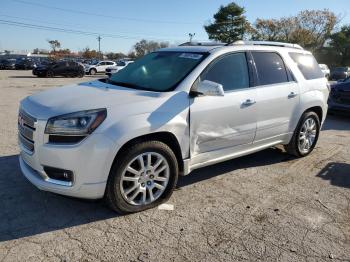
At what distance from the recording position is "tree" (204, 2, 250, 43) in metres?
60.0

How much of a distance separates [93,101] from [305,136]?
376cm

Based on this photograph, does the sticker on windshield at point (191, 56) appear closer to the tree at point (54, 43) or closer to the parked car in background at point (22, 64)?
the parked car in background at point (22, 64)

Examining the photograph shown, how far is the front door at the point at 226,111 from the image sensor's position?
4.12m

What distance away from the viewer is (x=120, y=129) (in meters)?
3.45

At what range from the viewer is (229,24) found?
60.7 meters

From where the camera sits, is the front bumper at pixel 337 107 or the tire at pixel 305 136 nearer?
the tire at pixel 305 136

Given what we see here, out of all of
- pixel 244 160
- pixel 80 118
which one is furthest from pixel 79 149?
pixel 244 160

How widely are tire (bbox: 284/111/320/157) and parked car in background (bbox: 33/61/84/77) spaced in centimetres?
2569

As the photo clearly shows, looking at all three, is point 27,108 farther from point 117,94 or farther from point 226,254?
point 226,254

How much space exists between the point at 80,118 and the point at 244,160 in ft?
10.3

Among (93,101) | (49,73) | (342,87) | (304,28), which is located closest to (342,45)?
(304,28)

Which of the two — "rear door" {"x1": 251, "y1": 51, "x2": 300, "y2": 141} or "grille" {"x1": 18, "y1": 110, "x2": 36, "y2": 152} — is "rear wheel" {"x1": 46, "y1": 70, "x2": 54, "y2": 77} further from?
"grille" {"x1": 18, "y1": 110, "x2": 36, "y2": 152}

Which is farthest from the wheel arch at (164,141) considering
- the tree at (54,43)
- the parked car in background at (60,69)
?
the tree at (54,43)

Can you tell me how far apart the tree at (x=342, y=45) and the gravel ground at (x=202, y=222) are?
198 feet
